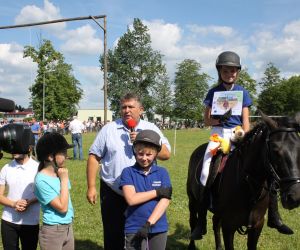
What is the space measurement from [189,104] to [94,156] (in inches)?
3593

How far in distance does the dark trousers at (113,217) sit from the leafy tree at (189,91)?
88.8 m

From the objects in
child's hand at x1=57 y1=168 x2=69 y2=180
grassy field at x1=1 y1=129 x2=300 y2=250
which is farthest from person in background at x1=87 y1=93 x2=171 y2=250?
grassy field at x1=1 y1=129 x2=300 y2=250

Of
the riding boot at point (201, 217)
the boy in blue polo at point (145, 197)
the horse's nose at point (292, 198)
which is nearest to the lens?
the boy in blue polo at point (145, 197)

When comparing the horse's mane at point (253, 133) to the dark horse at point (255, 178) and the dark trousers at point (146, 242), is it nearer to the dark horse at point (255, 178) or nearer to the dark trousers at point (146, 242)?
the dark horse at point (255, 178)

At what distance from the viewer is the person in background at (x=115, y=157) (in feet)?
14.0

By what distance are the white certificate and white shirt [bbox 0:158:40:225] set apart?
2.57m

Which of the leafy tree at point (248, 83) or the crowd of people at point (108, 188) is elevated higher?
the leafy tree at point (248, 83)

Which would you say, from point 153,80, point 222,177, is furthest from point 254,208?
point 153,80

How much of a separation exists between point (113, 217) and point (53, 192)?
1081mm

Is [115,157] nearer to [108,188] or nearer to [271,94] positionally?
[108,188]

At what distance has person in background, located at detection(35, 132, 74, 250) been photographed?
11.8 feet

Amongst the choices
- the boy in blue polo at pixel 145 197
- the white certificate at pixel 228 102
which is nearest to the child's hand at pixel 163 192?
the boy in blue polo at pixel 145 197

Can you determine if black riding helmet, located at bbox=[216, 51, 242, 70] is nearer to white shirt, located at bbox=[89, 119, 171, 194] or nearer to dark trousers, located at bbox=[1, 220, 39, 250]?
white shirt, located at bbox=[89, 119, 171, 194]

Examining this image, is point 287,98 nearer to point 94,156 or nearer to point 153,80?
point 153,80
